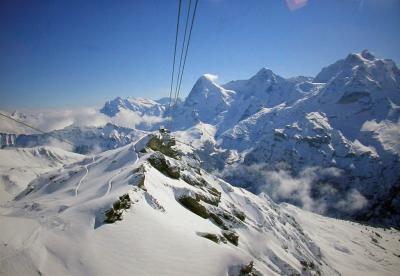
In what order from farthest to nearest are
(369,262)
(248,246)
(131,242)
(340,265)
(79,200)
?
(369,262) < (340,265) < (248,246) < (79,200) < (131,242)

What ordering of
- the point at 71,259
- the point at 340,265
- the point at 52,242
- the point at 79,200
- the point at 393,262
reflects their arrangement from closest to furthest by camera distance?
1. the point at 71,259
2. the point at 52,242
3. the point at 79,200
4. the point at 340,265
5. the point at 393,262

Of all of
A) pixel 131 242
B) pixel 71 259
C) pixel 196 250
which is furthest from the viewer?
pixel 196 250

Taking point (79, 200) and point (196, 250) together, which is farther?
point (79, 200)

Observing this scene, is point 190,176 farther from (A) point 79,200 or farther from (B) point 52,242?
(B) point 52,242

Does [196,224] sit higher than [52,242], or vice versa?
[196,224]

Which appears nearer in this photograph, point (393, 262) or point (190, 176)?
point (190, 176)

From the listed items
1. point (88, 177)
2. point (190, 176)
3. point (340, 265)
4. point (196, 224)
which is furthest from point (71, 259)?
point (340, 265)

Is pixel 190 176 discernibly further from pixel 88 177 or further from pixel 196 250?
pixel 196 250

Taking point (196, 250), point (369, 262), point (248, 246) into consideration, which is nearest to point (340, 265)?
point (369, 262)

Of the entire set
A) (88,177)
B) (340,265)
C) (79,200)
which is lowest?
(340,265)
